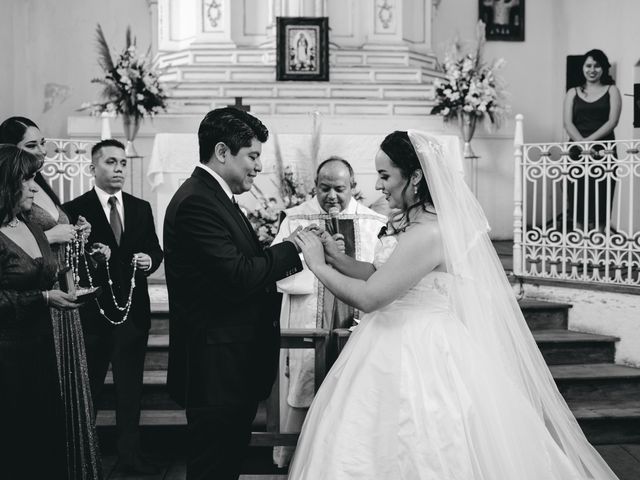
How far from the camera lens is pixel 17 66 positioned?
9.30 meters

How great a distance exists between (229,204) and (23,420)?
118 centimetres

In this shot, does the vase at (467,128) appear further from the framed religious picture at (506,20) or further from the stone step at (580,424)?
the stone step at (580,424)

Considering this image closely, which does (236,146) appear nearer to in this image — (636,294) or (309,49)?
(636,294)

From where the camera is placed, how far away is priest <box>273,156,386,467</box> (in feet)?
14.1

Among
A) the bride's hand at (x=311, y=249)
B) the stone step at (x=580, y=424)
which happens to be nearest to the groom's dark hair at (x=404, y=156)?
the bride's hand at (x=311, y=249)

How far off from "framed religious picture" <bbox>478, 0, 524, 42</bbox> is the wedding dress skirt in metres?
7.50

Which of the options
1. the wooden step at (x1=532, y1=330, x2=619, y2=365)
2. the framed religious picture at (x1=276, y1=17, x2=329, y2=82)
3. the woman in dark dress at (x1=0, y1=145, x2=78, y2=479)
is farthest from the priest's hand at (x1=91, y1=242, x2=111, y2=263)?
the framed religious picture at (x1=276, y1=17, x2=329, y2=82)

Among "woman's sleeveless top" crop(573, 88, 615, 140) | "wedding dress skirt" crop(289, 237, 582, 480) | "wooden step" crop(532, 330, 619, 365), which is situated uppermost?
"woman's sleeveless top" crop(573, 88, 615, 140)

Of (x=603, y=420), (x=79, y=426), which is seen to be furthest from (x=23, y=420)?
(x=603, y=420)

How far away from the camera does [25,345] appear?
3.07 m

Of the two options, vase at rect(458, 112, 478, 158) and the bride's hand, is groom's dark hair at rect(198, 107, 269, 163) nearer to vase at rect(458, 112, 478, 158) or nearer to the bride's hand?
the bride's hand

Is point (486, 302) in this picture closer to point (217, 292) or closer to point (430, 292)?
point (430, 292)

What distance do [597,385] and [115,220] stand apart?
3288 mm

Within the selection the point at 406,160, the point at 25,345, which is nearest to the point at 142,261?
the point at 25,345
